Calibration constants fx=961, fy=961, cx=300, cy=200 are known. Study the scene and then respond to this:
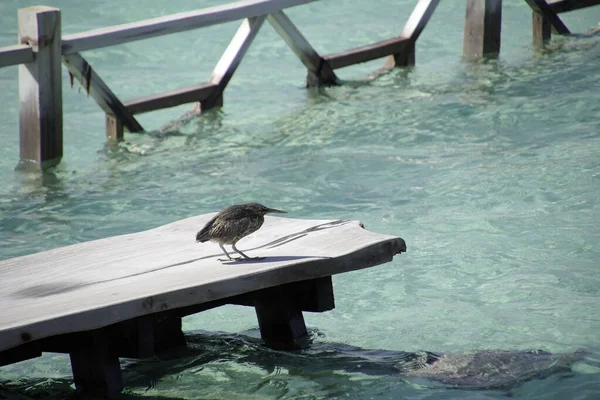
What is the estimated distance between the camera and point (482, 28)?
38.9ft

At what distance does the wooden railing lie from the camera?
786 centimetres

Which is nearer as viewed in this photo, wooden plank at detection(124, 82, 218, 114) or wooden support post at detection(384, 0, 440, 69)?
wooden plank at detection(124, 82, 218, 114)

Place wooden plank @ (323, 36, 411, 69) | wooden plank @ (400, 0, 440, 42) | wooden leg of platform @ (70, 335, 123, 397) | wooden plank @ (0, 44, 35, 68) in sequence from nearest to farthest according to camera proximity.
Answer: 1. wooden leg of platform @ (70, 335, 123, 397)
2. wooden plank @ (0, 44, 35, 68)
3. wooden plank @ (323, 36, 411, 69)
4. wooden plank @ (400, 0, 440, 42)

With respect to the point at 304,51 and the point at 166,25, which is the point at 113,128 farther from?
the point at 304,51

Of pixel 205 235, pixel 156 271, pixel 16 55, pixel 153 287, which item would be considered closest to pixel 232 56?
pixel 16 55

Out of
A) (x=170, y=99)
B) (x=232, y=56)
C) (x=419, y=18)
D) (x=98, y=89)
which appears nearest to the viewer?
(x=98, y=89)

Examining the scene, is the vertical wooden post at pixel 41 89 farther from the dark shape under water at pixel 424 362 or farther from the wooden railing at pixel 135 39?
the dark shape under water at pixel 424 362

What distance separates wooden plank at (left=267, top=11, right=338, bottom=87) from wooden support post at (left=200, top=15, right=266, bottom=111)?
28cm

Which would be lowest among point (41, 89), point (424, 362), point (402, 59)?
point (424, 362)

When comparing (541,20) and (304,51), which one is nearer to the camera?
(304,51)

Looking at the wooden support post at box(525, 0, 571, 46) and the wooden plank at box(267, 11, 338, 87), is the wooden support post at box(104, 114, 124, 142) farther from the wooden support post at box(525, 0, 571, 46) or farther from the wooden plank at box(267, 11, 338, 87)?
the wooden support post at box(525, 0, 571, 46)

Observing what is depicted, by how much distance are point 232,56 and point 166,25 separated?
3.86 feet

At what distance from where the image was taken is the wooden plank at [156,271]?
369cm

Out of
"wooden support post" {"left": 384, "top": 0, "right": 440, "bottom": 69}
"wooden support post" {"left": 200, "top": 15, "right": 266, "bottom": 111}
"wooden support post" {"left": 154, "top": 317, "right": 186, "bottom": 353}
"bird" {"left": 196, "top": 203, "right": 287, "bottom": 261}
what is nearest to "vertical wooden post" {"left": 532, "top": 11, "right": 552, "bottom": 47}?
"wooden support post" {"left": 384, "top": 0, "right": 440, "bottom": 69}
